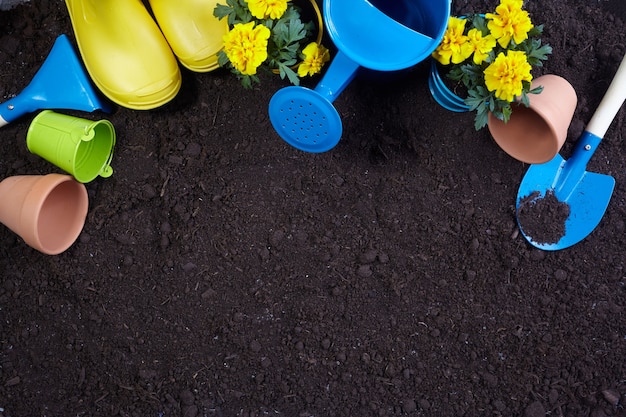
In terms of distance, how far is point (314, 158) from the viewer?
1.32 metres

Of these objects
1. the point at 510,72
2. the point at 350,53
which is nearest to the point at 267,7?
the point at 350,53

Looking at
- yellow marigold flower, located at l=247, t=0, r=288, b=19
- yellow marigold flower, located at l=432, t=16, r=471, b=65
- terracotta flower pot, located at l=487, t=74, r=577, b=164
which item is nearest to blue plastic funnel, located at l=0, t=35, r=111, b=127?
yellow marigold flower, located at l=247, t=0, r=288, b=19

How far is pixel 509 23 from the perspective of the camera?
1075 mm

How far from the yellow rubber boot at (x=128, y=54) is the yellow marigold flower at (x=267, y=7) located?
0.88ft

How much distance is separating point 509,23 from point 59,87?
0.88 metres

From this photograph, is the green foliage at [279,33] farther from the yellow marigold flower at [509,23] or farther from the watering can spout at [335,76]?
the yellow marigold flower at [509,23]

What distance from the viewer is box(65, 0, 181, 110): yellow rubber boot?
4.09 ft

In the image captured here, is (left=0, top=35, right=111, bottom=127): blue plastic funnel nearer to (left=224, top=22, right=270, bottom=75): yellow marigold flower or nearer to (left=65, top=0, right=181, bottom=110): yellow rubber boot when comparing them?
(left=65, top=0, right=181, bottom=110): yellow rubber boot

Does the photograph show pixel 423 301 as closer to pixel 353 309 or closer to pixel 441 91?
pixel 353 309

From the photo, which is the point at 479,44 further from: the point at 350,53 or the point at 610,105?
the point at 610,105

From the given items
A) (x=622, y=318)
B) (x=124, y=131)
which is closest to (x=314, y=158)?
(x=124, y=131)

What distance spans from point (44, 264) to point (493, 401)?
3.09 ft

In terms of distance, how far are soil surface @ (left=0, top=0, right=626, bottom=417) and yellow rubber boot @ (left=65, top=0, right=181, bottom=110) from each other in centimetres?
9

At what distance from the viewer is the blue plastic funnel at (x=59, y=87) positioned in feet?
4.29
